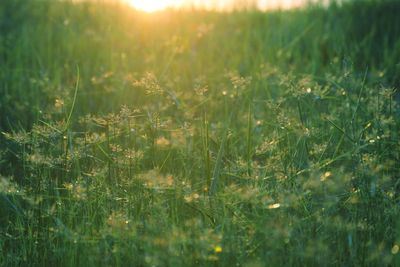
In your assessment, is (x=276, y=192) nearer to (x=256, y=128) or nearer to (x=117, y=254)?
(x=117, y=254)

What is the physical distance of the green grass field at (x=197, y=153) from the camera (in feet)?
6.12

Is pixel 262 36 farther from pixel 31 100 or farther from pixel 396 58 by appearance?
pixel 31 100

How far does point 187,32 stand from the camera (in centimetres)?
519

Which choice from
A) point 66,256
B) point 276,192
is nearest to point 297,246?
point 276,192

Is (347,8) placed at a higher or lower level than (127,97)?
higher

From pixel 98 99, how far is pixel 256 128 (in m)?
1.27

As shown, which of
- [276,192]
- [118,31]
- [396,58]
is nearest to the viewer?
[276,192]

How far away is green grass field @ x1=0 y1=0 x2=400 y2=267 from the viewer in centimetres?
187

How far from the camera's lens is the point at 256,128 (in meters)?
3.00

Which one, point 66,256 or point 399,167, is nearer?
point 66,256

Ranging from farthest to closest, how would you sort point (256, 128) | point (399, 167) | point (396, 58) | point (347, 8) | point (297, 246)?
point (347, 8)
point (396, 58)
point (256, 128)
point (399, 167)
point (297, 246)

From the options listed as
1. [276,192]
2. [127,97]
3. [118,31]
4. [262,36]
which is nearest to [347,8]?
[262,36]

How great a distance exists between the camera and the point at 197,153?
8.48ft

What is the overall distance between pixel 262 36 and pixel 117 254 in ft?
11.8
